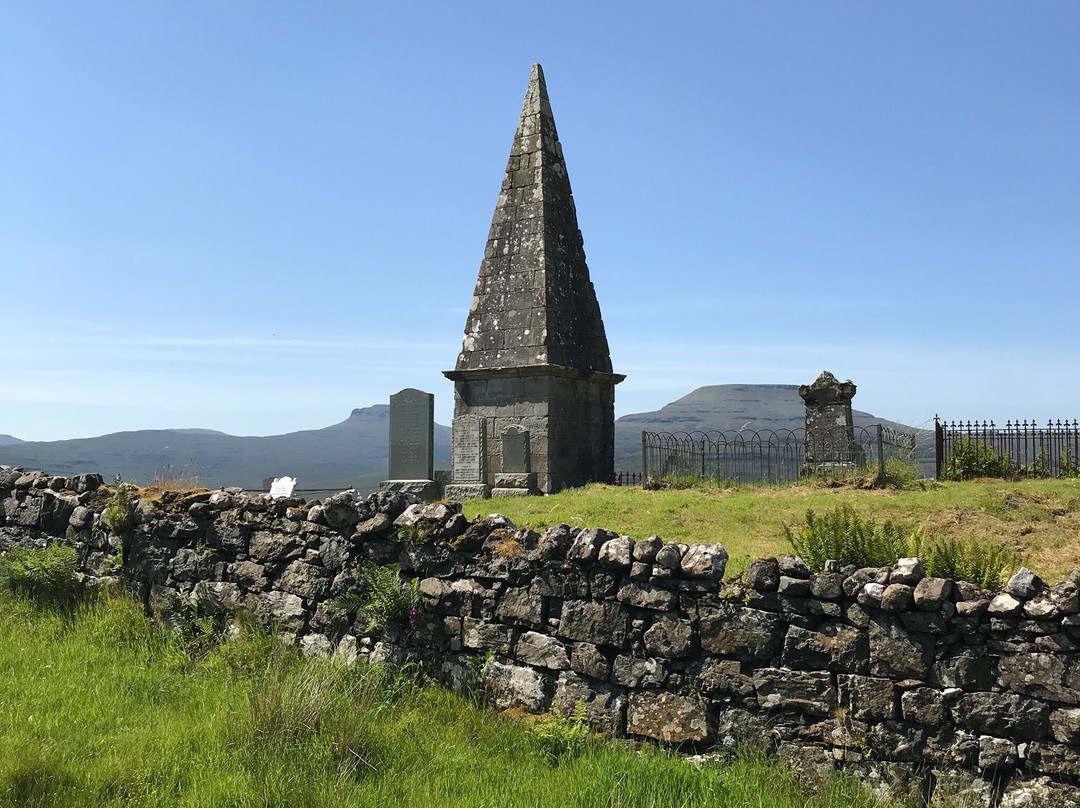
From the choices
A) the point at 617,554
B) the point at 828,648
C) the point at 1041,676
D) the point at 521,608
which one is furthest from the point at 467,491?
the point at 1041,676

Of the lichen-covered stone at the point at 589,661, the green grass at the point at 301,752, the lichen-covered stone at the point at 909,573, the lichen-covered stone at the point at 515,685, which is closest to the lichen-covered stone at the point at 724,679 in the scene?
the green grass at the point at 301,752

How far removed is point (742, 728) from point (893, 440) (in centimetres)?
1572

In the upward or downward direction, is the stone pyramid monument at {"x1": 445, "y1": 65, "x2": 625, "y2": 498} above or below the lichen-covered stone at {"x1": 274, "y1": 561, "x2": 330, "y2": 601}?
above

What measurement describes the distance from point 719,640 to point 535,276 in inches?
510

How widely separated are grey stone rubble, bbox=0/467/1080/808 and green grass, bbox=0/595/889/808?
289 millimetres

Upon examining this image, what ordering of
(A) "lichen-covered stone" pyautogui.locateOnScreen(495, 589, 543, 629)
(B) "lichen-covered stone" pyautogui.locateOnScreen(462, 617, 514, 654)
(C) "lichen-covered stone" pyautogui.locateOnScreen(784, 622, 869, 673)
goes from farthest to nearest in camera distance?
(B) "lichen-covered stone" pyautogui.locateOnScreen(462, 617, 514, 654), (A) "lichen-covered stone" pyautogui.locateOnScreen(495, 589, 543, 629), (C) "lichen-covered stone" pyautogui.locateOnScreen(784, 622, 869, 673)

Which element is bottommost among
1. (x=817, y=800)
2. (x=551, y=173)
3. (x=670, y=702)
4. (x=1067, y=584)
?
(x=817, y=800)

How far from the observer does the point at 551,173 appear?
18.7 meters

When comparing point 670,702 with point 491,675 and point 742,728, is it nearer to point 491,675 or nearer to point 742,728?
point 742,728

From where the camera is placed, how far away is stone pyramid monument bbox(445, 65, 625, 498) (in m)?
17.4

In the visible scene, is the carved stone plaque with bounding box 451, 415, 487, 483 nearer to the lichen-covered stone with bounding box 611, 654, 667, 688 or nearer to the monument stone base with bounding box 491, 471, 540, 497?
the monument stone base with bounding box 491, 471, 540, 497

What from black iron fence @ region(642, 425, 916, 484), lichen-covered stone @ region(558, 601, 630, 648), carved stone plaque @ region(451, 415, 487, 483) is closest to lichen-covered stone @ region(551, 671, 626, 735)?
lichen-covered stone @ region(558, 601, 630, 648)

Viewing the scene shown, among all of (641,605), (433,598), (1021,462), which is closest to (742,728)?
(641,605)

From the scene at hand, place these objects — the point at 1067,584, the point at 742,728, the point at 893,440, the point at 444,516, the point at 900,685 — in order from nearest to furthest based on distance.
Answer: the point at 1067,584
the point at 900,685
the point at 742,728
the point at 444,516
the point at 893,440
